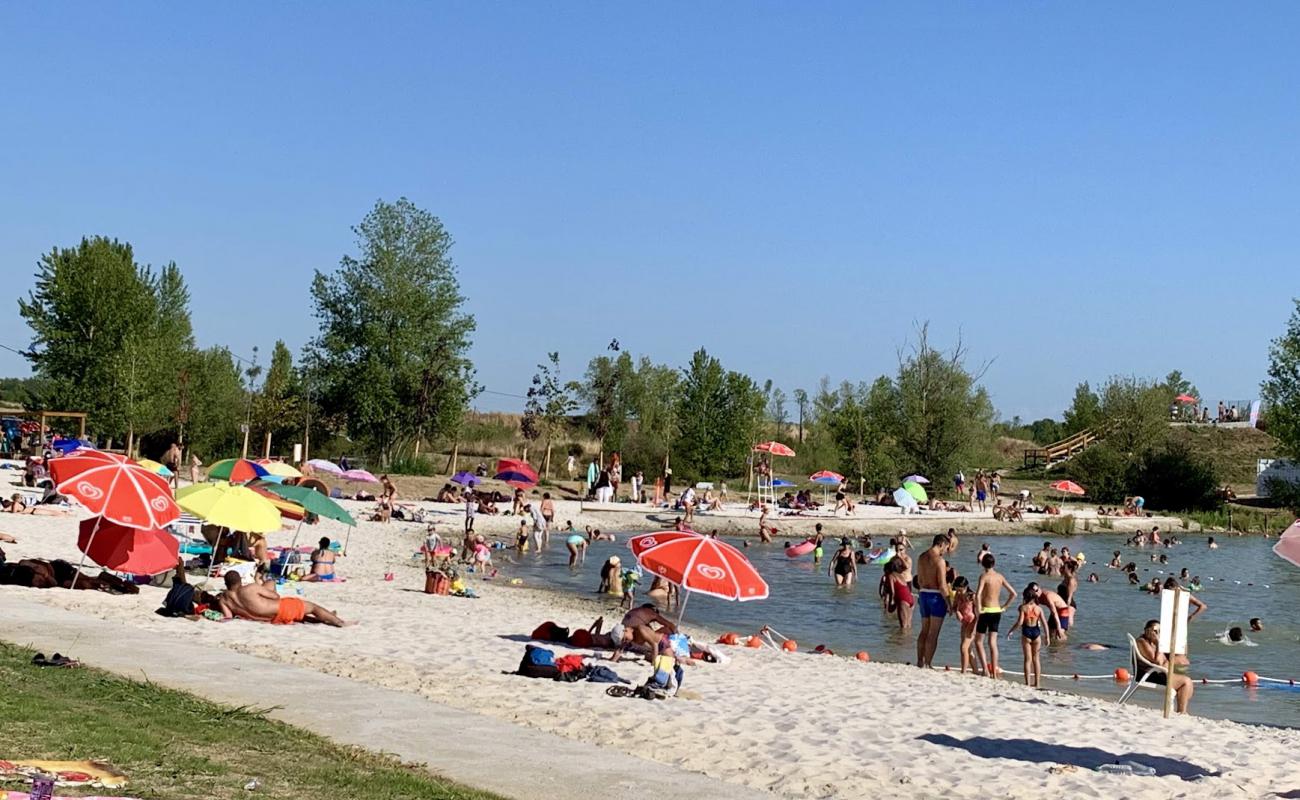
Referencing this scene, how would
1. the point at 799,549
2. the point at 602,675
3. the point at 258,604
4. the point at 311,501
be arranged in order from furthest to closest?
the point at 799,549 → the point at 311,501 → the point at 258,604 → the point at 602,675

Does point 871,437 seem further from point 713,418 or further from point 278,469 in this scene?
point 278,469

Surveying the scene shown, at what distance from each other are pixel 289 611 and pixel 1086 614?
18.6m

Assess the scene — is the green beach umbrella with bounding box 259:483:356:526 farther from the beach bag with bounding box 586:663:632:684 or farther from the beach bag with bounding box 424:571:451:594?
the beach bag with bounding box 586:663:632:684

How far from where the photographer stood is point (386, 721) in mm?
10336

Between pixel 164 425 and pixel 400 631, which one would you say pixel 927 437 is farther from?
pixel 400 631

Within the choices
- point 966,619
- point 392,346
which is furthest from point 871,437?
point 966,619

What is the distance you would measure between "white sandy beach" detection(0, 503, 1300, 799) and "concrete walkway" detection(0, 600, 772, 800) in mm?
317

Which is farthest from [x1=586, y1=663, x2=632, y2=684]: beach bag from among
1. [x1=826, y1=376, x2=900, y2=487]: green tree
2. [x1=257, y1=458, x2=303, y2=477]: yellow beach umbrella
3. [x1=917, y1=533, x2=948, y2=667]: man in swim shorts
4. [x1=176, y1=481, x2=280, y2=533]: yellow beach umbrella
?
[x1=826, y1=376, x2=900, y2=487]: green tree

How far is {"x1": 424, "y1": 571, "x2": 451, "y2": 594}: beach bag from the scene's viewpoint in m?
22.1

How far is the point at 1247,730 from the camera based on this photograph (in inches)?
534

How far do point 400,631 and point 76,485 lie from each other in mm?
4075

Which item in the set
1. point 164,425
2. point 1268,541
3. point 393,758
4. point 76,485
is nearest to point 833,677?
point 393,758

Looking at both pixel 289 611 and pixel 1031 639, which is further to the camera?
pixel 1031 639

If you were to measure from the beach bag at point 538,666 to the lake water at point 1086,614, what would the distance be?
8013 millimetres
